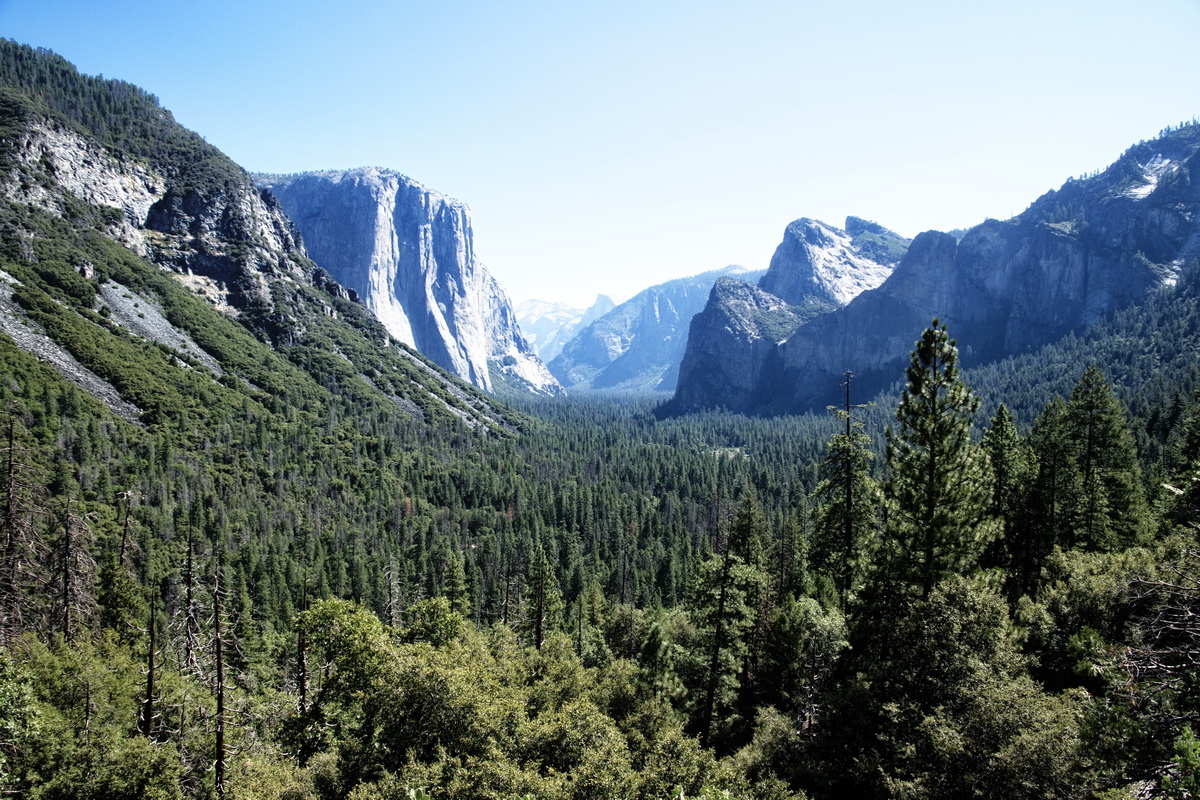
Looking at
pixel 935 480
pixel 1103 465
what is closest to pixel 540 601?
pixel 935 480

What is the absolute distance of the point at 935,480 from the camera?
Result: 20.6m

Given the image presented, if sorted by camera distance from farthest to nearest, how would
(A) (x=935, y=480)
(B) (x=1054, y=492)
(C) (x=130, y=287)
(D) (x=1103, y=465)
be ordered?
1. (C) (x=130, y=287)
2. (D) (x=1103, y=465)
3. (B) (x=1054, y=492)
4. (A) (x=935, y=480)

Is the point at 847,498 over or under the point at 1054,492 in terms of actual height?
over

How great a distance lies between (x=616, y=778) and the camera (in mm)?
18375

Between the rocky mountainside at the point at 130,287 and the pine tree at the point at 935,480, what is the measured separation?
5386 inches

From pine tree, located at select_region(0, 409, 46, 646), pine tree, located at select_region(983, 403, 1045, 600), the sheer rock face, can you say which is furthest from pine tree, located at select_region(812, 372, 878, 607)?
the sheer rock face

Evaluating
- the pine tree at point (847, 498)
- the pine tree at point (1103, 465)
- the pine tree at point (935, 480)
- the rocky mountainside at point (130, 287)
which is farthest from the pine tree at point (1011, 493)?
the rocky mountainside at point (130, 287)

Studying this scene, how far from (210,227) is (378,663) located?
754 feet

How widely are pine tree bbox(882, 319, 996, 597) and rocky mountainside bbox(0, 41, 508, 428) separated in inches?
5386

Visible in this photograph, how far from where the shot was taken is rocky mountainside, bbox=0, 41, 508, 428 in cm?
11244

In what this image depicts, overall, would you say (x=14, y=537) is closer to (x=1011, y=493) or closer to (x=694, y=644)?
(x=694, y=644)

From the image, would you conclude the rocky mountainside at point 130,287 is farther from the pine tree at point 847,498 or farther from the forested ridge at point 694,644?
the pine tree at point 847,498

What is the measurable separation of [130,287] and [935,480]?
19217cm

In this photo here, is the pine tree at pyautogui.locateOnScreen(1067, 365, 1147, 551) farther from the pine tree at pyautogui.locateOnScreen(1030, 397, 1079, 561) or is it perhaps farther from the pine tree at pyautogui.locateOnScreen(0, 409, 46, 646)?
the pine tree at pyautogui.locateOnScreen(0, 409, 46, 646)
